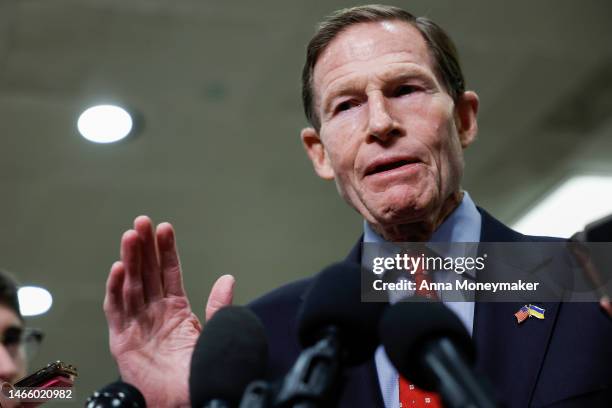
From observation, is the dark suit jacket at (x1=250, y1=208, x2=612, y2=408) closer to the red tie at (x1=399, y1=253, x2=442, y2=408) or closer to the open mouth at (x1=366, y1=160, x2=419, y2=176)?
the red tie at (x1=399, y1=253, x2=442, y2=408)

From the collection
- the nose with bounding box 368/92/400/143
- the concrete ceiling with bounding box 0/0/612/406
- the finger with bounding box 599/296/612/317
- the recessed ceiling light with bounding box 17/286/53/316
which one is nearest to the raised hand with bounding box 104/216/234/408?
the nose with bounding box 368/92/400/143

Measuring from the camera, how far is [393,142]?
1497 mm

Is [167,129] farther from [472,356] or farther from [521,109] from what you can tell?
[472,356]

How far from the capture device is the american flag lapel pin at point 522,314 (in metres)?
1.37

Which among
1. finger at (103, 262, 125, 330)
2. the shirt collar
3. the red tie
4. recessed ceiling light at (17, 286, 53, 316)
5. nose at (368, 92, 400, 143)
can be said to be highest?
recessed ceiling light at (17, 286, 53, 316)

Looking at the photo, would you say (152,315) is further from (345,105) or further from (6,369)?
(345,105)

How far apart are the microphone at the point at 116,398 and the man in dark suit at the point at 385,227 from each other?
24cm

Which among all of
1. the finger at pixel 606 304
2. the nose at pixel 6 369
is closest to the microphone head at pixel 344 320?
the finger at pixel 606 304

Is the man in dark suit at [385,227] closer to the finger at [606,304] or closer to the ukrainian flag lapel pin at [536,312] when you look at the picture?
the ukrainian flag lapel pin at [536,312]

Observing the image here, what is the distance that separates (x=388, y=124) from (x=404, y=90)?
0.14 meters

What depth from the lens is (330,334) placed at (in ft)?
2.70

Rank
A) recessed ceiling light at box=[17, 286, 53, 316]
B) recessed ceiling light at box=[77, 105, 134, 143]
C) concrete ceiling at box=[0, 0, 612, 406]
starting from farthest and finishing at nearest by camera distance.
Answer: recessed ceiling light at box=[17, 286, 53, 316]
recessed ceiling light at box=[77, 105, 134, 143]
concrete ceiling at box=[0, 0, 612, 406]

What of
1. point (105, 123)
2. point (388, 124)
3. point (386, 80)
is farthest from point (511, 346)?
point (105, 123)

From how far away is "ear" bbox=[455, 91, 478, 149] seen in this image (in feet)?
5.76
